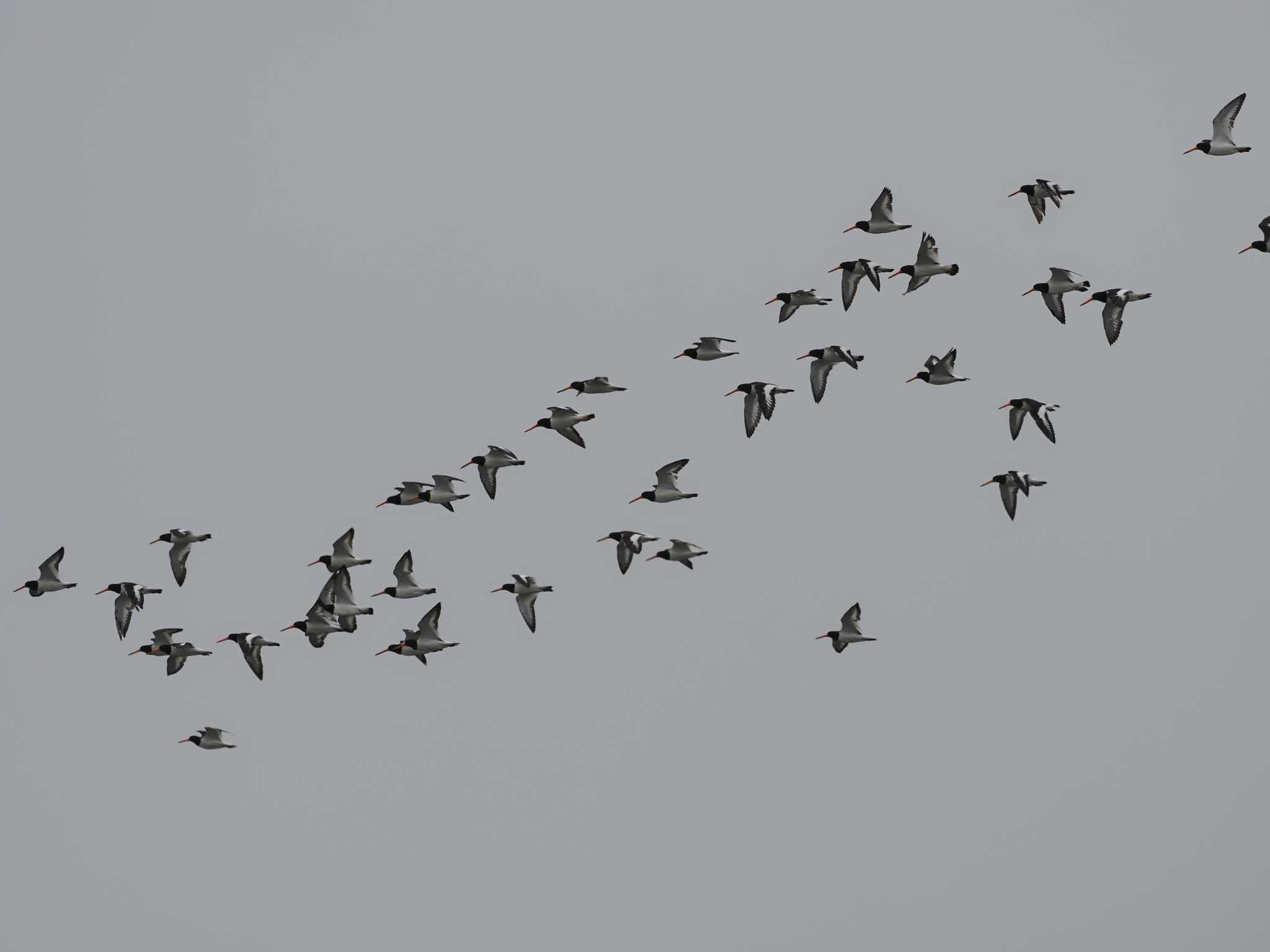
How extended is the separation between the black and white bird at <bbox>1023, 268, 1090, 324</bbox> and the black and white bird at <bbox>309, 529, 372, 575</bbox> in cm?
1481

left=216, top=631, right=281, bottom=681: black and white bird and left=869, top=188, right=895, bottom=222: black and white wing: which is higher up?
left=869, top=188, right=895, bottom=222: black and white wing

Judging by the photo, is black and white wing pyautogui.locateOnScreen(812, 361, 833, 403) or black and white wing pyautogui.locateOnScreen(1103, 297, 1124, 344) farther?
black and white wing pyautogui.locateOnScreen(812, 361, 833, 403)

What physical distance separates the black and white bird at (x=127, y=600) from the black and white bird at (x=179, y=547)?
765mm

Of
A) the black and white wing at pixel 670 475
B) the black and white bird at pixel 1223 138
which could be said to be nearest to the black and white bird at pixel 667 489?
the black and white wing at pixel 670 475

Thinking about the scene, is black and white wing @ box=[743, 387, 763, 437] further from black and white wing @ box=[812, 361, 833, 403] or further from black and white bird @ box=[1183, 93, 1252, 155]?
black and white bird @ box=[1183, 93, 1252, 155]

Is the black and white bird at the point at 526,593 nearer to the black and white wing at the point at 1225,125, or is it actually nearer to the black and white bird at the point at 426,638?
the black and white bird at the point at 426,638

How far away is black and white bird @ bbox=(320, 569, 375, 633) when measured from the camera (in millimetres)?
52062

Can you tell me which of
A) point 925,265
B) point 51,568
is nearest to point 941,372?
point 925,265

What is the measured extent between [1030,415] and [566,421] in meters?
9.77

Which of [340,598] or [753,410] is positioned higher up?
[753,410]

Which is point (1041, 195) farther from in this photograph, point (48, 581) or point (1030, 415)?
point (48, 581)

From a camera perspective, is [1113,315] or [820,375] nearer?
[1113,315]

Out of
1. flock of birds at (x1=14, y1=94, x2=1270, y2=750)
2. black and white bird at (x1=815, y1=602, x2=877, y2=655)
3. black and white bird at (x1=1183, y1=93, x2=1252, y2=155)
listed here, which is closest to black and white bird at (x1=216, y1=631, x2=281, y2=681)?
flock of birds at (x1=14, y1=94, x2=1270, y2=750)

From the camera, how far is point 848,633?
5344 centimetres
